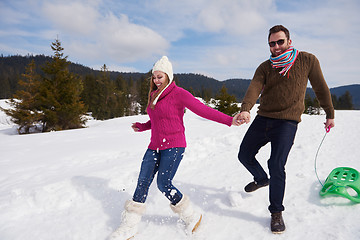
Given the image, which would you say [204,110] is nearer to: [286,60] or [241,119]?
[241,119]

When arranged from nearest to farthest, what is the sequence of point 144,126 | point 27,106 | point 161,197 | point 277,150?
1. point 277,150
2. point 144,126
3. point 161,197
4. point 27,106

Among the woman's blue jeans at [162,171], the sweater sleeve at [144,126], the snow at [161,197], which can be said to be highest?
the sweater sleeve at [144,126]

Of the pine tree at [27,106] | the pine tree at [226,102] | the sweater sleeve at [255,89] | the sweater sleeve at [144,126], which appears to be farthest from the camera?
the pine tree at [226,102]

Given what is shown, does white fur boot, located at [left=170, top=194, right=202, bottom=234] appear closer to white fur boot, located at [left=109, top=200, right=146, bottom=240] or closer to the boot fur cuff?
the boot fur cuff

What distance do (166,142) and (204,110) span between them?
594mm

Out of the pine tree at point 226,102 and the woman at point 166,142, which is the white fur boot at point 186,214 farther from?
the pine tree at point 226,102

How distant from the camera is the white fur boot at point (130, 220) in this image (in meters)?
2.46

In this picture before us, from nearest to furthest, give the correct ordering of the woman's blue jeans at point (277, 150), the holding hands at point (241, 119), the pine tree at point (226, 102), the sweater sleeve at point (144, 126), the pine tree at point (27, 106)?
the holding hands at point (241, 119) → the woman's blue jeans at point (277, 150) → the sweater sleeve at point (144, 126) → the pine tree at point (27, 106) → the pine tree at point (226, 102)

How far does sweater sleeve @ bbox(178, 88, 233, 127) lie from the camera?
2432mm

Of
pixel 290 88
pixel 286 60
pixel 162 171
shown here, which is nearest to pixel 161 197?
pixel 162 171

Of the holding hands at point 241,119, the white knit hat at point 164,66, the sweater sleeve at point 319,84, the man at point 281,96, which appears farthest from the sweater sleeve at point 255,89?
the white knit hat at point 164,66

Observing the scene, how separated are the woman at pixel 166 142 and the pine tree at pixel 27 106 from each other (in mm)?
19367

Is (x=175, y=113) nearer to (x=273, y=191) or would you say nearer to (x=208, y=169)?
(x=273, y=191)

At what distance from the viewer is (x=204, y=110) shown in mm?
2455
